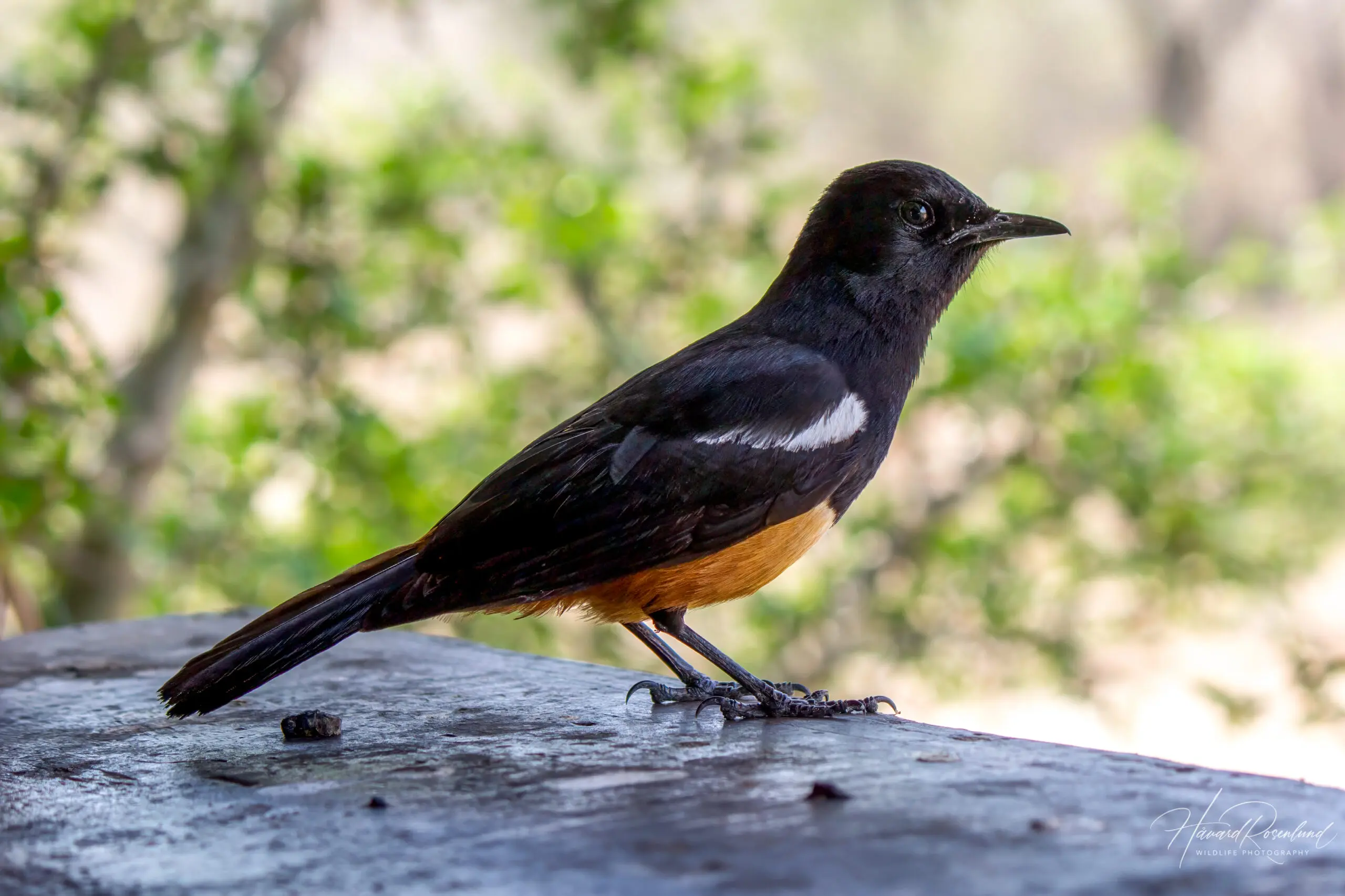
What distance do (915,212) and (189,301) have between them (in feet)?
12.0

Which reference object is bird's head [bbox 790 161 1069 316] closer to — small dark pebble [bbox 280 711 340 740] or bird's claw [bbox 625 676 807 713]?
bird's claw [bbox 625 676 807 713]

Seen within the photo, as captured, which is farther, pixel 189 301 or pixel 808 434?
pixel 189 301

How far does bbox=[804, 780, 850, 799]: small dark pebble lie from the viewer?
2.09 meters

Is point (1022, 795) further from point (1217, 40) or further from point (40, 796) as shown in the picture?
point (1217, 40)

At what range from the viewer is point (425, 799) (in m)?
2.19

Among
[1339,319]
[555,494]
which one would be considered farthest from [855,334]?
[1339,319]

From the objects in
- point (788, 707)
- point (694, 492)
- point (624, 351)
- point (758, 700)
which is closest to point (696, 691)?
point (758, 700)

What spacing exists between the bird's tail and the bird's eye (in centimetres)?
143

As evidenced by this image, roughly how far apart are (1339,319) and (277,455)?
332 inches

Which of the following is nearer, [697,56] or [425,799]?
[425,799]

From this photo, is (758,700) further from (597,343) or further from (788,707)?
(597,343)

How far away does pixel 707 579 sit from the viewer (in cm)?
296

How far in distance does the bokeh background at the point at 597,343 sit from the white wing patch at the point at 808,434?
2.70 metres

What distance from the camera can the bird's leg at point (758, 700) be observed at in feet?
9.60
